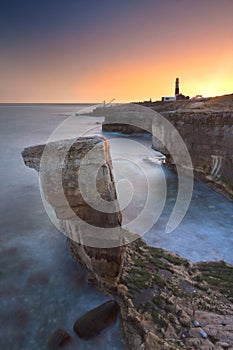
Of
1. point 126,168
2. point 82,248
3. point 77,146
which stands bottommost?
point 126,168

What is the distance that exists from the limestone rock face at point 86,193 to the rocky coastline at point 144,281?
1 cm

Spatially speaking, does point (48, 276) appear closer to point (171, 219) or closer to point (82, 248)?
point (82, 248)

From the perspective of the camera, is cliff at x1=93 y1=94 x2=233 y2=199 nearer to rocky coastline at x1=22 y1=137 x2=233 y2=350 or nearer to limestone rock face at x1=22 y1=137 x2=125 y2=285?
rocky coastline at x1=22 y1=137 x2=233 y2=350

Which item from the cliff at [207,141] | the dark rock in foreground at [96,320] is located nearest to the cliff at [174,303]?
the dark rock in foreground at [96,320]

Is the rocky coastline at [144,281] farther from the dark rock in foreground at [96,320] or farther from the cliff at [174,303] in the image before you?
the dark rock in foreground at [96,320]

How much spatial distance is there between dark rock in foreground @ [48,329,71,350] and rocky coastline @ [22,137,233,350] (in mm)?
586

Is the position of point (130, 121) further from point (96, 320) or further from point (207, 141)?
point (96, 320)

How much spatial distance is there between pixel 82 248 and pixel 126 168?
644 cm

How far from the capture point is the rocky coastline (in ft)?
7.11

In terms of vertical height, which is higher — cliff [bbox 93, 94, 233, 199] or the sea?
cliff [bbox 93, 94, 233, 199]

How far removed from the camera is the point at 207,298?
259 centimetres

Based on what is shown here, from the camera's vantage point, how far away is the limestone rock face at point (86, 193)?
2.69m

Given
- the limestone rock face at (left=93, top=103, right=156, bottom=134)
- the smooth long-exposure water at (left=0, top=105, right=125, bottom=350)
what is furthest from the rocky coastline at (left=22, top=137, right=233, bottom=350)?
the limestone rock face at (left=93, top=103, right=156, bottom=134)

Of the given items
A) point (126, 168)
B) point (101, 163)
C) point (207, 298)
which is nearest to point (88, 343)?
point (207, 298)
